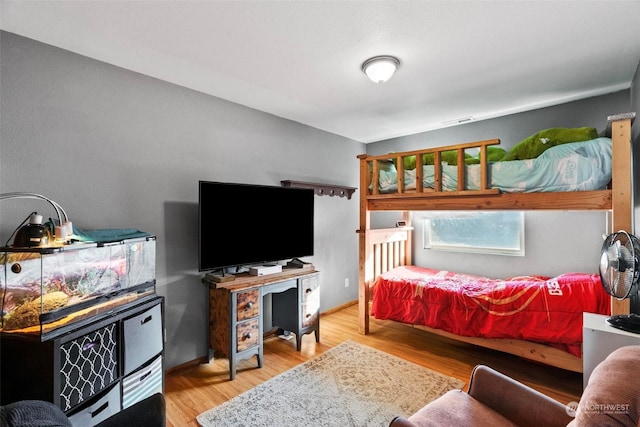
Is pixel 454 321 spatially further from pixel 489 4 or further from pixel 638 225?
pixel 489 4

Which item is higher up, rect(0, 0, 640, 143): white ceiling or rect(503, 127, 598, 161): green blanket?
rect(0, 0, 640, 143): white ceiling

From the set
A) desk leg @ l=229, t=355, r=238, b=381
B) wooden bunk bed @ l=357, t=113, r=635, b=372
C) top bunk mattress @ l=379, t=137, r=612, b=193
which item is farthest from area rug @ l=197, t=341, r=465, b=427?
top bunk mattress @ l=379, t=137, r=612, b=193

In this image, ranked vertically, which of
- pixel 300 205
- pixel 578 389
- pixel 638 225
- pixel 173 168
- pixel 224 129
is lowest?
pixel 578 389

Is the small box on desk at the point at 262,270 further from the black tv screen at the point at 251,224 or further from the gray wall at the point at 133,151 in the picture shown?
the gray wall at the point at 133,151

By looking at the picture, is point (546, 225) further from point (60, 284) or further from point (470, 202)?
point (60, 284)

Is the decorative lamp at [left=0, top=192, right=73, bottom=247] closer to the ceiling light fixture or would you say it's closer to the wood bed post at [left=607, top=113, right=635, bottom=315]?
the ceiling light fixture

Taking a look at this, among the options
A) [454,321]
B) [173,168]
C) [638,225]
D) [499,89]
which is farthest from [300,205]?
[638,225]

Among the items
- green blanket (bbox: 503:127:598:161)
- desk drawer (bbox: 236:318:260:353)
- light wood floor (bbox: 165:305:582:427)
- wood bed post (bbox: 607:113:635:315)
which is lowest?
light wood floor (bbox: 165:305:582:427)

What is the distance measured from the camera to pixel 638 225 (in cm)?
217

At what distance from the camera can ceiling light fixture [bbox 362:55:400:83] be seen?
209 centimetres

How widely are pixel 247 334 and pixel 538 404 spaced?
76.5 inches

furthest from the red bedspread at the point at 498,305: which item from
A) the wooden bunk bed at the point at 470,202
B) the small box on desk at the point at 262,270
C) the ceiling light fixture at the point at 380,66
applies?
the ceiling light fixture at the point at 380,66

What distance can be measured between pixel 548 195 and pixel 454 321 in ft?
4.25

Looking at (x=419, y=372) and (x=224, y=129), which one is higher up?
(x=224, y=129)
